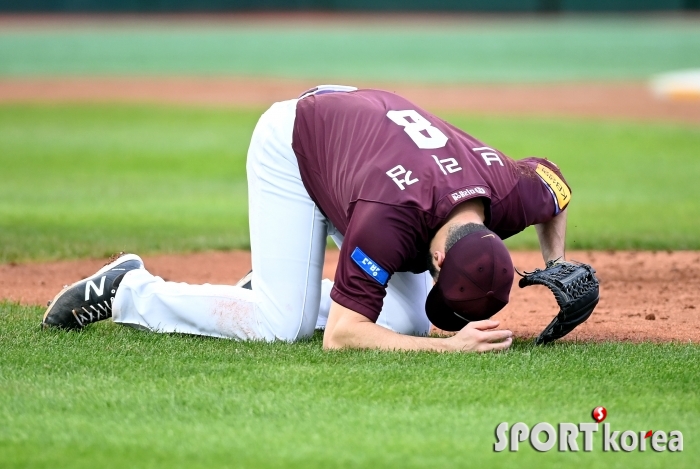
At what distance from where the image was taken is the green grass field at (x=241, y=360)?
3.25m

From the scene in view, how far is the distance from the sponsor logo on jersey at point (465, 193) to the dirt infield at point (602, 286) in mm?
1024

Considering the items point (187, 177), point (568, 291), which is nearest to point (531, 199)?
point (568, 291)

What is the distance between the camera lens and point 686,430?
3389mm

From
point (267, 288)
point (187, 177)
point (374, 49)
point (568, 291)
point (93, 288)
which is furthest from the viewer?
point (374, 49)

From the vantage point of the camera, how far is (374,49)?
29703mm

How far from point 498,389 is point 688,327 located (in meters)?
1.67

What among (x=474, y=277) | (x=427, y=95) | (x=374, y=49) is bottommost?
(x=374, y=49)

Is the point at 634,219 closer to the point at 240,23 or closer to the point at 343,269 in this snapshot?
the point at 343,269

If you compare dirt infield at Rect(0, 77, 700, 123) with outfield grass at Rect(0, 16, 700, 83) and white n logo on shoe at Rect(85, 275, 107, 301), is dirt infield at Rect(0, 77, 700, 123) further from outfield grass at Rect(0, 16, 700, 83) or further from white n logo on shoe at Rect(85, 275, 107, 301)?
white n logo on shoe at Rect(85, 275, 107, 301)

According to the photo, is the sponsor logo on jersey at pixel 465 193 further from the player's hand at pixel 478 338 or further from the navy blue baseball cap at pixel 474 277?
the player's hand at pixel 478 338

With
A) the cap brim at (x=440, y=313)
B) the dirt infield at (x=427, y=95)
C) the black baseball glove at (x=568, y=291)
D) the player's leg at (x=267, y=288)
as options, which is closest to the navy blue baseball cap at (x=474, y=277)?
the cap brim at (x=440, y=313)

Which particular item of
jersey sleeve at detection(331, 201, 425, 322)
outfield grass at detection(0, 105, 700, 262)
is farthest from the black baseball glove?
outfield grass at detection(0, 105, 700, 262)

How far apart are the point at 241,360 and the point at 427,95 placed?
17318 millimetres

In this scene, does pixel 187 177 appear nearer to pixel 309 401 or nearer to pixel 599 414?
pixel 309 401
